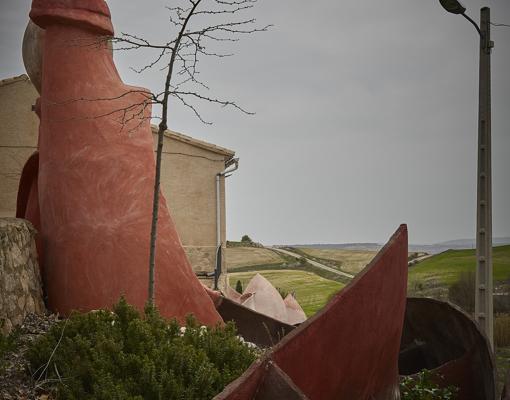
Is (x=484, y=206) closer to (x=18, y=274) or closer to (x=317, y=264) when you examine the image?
(x=18, y=274)

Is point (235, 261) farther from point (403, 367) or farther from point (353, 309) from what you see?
point (353, 309)

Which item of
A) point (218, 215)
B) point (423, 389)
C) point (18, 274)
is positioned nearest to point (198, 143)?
point (218, 215)

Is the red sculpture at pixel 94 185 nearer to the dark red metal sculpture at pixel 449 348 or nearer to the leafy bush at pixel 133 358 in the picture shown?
the leafy bush at pixel 133 358

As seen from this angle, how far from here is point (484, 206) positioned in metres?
6.66

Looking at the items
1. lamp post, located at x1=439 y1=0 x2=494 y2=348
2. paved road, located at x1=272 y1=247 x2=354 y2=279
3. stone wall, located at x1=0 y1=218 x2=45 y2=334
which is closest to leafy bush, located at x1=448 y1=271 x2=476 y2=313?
lamp post, located at x1=439 y1=0 x2=494 y2=348

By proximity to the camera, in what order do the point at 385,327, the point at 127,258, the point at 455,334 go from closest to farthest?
1. the point at 385,327
2. the point at 455,334
3. the point at 127,258

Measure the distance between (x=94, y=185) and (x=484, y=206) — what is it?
3.70 meters

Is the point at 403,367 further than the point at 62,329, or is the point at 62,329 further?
the point at 403,367

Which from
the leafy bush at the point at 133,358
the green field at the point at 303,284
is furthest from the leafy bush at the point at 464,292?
the leafy bush at the point at 133,358

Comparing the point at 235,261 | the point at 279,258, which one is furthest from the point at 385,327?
the point at 279,258

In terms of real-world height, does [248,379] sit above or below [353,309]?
below

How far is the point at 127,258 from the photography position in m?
6.23

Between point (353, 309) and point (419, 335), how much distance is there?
7.73ft

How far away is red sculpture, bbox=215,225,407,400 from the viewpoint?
278 centimetres
